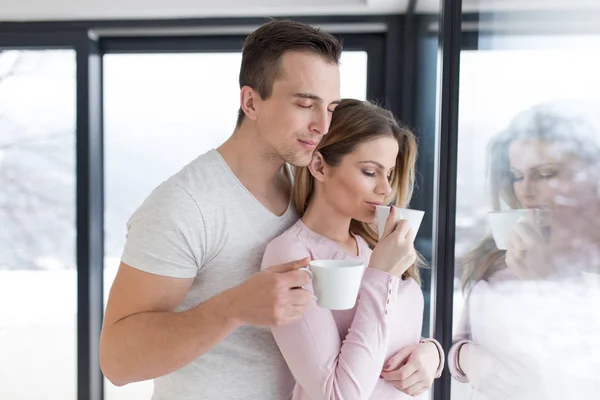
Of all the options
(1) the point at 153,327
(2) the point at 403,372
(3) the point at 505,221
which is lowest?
(2) the point at 403,372

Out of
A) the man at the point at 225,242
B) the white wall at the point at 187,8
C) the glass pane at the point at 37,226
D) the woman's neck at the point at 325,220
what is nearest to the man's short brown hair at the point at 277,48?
the man at the point at 225,242

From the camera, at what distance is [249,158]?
117 centimetres

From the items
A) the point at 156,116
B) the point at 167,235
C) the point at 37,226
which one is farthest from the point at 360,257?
the point at 37,226

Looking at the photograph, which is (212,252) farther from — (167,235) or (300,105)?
(300,105)

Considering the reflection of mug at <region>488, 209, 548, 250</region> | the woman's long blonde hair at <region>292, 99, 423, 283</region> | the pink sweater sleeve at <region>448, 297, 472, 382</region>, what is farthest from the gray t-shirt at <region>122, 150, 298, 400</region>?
the reflection of mug at <region>488, 209, 548, 250</region>

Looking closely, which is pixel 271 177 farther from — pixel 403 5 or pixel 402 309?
pixel 403 5

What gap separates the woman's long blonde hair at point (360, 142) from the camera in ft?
3.83

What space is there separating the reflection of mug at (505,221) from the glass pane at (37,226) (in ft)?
7.76

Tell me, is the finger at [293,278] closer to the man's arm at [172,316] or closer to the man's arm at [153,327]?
the man's arm at [172,316]

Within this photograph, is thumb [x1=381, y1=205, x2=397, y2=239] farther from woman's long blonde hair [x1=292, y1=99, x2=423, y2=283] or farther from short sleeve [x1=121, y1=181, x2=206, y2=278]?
short sleeve [x1=121, y1=181, x2=206, y2=278]

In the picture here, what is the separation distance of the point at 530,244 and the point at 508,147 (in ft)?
0.59

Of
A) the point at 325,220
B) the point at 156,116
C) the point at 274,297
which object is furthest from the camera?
the point at 156,116

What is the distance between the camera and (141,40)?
2.54m

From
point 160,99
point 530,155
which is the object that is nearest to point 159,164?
point 160,99
